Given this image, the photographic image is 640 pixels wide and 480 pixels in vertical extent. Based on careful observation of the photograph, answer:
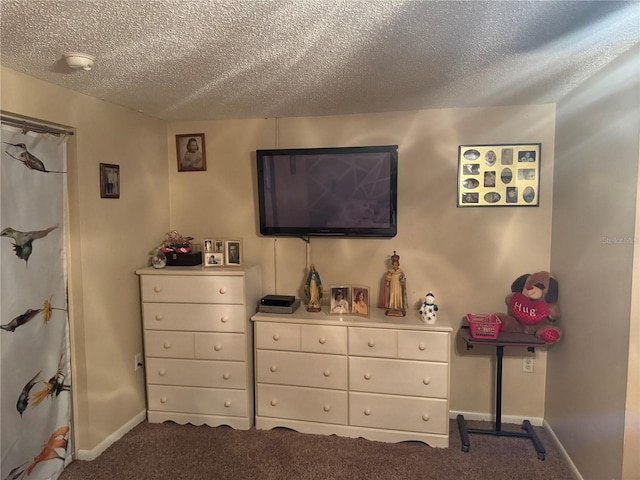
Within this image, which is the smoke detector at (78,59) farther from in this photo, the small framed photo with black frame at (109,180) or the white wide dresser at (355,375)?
the white wide dresser at (355,375)

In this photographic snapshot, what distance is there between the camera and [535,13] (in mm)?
1528

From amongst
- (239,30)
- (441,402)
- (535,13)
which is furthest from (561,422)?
(239,30)

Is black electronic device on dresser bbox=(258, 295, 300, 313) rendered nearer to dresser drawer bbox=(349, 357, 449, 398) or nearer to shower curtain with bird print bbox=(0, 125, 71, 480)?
dresser drawer bbox=(349, 357, 449, 398)

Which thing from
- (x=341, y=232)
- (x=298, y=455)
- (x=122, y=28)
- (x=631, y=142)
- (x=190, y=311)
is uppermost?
(x=122, y=28)

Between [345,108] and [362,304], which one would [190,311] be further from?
[345,108]

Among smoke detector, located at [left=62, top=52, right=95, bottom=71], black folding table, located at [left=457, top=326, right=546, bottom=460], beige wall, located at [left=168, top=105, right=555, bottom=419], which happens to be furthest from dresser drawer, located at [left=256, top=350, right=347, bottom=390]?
smoke detector, located at [left=62, top=52, right=95, bottom=71]

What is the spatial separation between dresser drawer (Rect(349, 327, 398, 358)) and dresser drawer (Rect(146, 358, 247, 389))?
0.80 metres

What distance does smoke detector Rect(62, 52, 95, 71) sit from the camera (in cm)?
187

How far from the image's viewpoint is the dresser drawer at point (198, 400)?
2941 millimetres

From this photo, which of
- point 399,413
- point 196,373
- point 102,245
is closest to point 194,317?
point 196,373

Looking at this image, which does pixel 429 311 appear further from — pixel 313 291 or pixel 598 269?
pixel 598 269

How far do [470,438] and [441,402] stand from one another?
0.40 m

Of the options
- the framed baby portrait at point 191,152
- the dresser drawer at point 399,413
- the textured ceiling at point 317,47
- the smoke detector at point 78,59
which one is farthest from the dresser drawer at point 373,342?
the smoke detector at point 78,59

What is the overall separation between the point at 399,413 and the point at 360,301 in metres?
0.77
